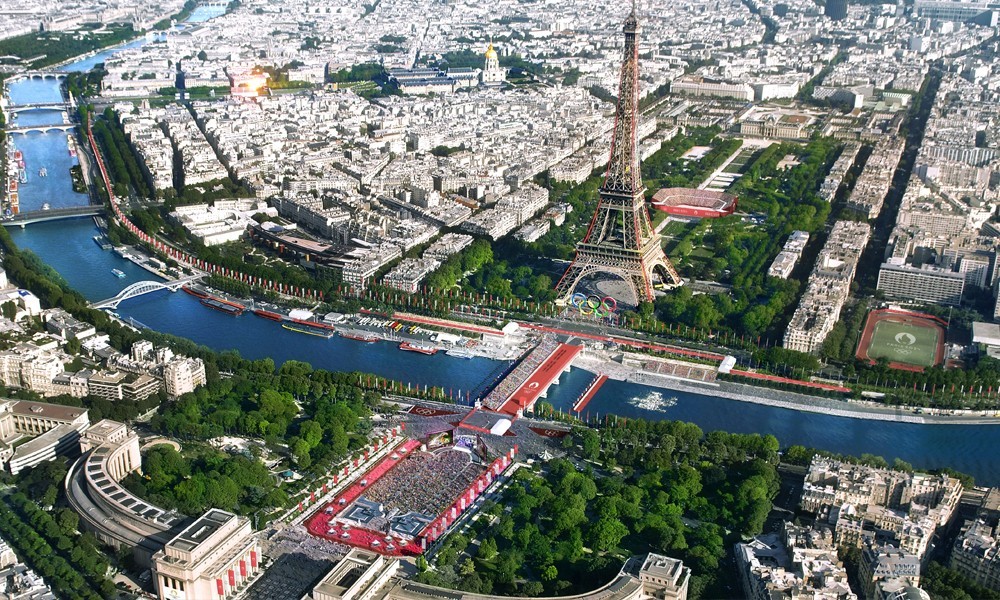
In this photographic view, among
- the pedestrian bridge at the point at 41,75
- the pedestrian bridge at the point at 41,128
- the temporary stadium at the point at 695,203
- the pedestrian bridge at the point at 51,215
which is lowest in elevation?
the temporary stadium at the point at 695,203

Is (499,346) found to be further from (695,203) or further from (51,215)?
(51,215)

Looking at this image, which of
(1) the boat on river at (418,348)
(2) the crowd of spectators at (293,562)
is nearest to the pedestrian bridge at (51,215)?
(1) the boat on river at (418,348)

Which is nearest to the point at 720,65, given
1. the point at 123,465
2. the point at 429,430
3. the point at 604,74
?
the point at 604,74

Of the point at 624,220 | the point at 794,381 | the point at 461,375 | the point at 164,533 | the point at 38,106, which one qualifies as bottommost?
the point at 794,381

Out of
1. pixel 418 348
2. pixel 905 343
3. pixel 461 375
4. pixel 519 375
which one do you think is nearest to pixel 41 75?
pixel 418 348

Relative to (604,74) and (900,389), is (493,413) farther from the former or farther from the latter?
(604,74)

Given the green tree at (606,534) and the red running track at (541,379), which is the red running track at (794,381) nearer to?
the red running track at (541,379)

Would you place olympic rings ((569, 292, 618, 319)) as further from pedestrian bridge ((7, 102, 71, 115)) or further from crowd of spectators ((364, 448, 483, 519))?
pedestrian bridge ((7, 102, 71, 115))
